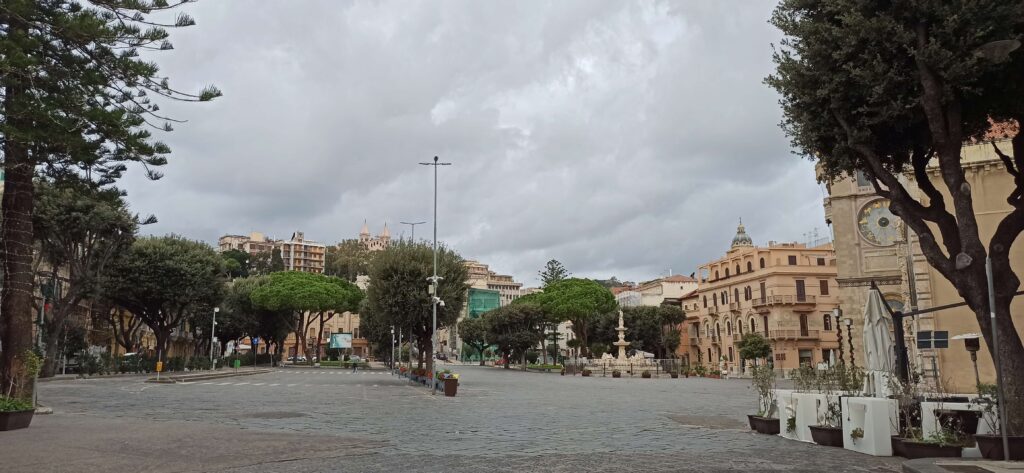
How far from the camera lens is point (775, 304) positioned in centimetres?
6262

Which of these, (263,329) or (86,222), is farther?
(263,329)

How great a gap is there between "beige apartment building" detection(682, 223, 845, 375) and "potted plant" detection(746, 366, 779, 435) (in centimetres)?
4482

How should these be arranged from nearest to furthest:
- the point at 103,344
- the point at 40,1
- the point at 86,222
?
the point at 40,1, the point at 86,222, the point at 103,344

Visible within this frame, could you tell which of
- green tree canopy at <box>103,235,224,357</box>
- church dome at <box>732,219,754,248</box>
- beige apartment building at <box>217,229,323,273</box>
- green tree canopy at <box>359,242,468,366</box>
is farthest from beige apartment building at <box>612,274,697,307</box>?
beige apartment building at <box>217,229,323,273</box>

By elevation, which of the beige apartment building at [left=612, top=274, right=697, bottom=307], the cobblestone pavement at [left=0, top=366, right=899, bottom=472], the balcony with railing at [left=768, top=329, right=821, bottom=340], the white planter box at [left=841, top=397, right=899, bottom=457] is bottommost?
the cobblestone pavement at [left=0, top=366, right=899, bottom=472]

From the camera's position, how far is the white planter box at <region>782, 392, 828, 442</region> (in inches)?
478

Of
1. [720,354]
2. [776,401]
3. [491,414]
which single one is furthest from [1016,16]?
[720,354]

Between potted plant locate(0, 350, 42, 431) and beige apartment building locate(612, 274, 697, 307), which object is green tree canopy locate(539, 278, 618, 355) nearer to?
beige apartment building locate(612, 274, 697, 307)

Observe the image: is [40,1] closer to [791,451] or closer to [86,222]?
[791,451]

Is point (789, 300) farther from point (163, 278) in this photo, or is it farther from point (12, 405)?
point (12, 405)

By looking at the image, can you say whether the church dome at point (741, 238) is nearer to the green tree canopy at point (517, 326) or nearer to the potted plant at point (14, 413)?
the green tree canopy at point (517, 326)

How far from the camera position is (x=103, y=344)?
204ft

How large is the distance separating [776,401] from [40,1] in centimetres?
1571

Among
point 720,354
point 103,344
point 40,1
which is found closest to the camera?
point 40,1
